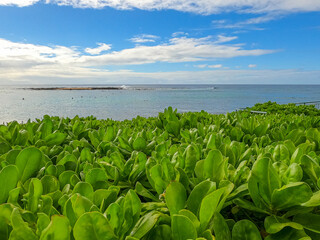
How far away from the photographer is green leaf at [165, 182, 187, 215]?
98 centimetres

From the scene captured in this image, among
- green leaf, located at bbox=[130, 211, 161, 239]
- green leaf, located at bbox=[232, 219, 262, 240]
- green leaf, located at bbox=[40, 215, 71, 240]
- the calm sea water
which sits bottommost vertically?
the calm sea water

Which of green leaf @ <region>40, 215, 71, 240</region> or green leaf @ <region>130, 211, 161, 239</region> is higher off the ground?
green leaf @ <region>40, 215, 71, 240</region>

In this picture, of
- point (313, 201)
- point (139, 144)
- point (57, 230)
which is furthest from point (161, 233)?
point (139, 144)

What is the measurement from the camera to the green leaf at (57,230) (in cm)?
75

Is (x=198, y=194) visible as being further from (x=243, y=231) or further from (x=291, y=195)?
(x=291, y=195)

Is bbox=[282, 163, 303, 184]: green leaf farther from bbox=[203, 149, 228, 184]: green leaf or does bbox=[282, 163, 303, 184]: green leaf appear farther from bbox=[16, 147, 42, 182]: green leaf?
bbox=[16, 147, 42, 182]: green leaf

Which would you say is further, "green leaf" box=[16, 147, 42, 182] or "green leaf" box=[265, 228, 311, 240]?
"green leaf" box=[16, 147, 42, 182]

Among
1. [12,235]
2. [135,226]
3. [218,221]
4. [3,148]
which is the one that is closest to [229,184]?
[218,221]

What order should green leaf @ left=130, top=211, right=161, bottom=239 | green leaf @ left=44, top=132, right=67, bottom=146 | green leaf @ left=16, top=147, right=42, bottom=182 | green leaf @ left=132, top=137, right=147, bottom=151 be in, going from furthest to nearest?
green leaf @ left=44, top=132, right=67, bottom=146
green leaf @ left=132, top=137, right=147, bottom=151
green leaf @ left=16, top=147, right=42, bottom=182
green leaf @ left=130, top=211, right=161, bottom=239

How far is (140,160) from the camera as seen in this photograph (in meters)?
1.49

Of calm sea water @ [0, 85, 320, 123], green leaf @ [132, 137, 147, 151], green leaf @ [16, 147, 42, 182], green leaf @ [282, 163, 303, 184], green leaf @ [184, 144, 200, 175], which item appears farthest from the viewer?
calm sea water @ [0, 85, 320, 123]

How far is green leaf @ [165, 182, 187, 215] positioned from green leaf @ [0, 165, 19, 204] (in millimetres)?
625

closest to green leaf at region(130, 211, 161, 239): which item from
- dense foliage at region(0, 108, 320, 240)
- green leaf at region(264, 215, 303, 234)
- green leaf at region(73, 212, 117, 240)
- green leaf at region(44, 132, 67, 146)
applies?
dense foliage at region(0, 108, 320, 240)

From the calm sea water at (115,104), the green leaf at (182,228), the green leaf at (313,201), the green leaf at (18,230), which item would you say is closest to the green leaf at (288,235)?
the green leaf at (313,201)
